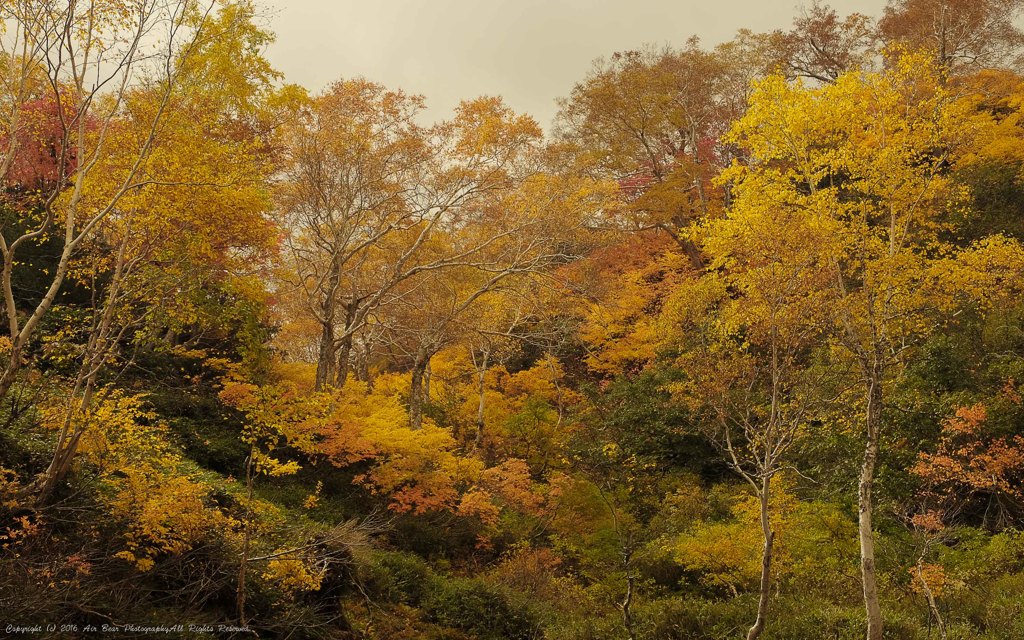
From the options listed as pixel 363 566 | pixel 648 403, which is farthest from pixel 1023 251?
pixel 363 566

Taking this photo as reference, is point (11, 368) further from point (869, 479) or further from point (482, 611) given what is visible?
point (869, 479)

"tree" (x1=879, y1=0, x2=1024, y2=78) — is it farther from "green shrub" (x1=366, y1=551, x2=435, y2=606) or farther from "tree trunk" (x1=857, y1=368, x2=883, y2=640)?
"green shrub" (x1=366, y1=551, x2=435, y2=606)

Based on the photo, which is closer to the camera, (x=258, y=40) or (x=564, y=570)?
(x=258, y=40)

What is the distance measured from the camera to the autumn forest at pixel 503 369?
329 inches

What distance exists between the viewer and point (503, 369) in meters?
22.1

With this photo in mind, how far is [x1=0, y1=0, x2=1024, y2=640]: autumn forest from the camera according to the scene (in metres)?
8.36

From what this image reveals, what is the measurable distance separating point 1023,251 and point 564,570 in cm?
1152

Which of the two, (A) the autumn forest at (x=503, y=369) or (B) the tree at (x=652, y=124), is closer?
(A) the autumn forest at (x=503, y=369)

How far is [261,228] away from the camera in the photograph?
1159 centimetres

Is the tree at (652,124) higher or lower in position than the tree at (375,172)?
higher

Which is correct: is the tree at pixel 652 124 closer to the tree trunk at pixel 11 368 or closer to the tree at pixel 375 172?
the tree at pixel 375 172

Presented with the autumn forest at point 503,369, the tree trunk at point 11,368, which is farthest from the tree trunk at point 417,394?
the tree trunk at point 11,368

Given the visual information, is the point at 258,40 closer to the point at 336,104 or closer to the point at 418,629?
the point at 336,104

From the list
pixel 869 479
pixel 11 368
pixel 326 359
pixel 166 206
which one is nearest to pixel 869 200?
pixel 869 479
